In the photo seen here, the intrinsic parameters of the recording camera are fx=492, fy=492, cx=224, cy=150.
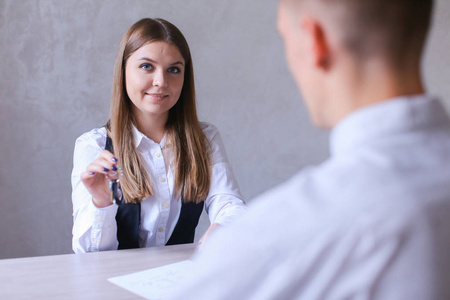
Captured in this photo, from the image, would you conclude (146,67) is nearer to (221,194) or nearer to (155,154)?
(155,154)

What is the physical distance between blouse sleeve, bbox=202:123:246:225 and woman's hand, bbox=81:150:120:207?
16.6 inches

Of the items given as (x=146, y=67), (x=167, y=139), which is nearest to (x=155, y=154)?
(x=167, y=139)

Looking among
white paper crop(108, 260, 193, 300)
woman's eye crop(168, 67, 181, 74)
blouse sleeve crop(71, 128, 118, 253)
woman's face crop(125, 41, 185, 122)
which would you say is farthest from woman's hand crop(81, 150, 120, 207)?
woman's eye crop(168, 67, 181, 74)

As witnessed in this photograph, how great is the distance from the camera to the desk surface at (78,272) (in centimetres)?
116

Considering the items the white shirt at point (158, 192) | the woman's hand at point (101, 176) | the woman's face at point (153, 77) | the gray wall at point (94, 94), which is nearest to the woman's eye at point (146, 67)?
the woman's face at point (153, 77)

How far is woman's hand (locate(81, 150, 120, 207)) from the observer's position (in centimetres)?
141

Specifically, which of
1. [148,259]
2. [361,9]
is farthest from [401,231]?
[148,259]

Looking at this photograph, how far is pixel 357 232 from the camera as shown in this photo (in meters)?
0.47

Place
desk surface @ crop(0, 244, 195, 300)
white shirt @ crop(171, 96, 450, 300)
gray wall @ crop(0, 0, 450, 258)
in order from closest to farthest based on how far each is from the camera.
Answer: white shirt @ crop(171, 96, 450, 300) → desk surface @ crop(0, 244, 195, 300) → gray wall @ crop(0, 0, 450, 258)

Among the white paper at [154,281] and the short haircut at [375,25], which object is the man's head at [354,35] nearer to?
the short haircut at [375,25]

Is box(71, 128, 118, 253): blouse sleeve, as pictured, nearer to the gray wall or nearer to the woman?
the woman

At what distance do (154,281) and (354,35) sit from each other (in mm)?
901

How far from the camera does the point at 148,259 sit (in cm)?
145

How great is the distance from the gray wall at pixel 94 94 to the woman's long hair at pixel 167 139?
3.17 feet
